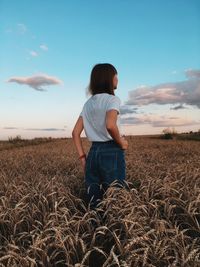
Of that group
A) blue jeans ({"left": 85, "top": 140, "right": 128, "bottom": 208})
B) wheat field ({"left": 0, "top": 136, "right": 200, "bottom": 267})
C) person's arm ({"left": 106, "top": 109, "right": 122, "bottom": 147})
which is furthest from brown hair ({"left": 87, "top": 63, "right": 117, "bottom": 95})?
wheat field ({"left": 0, "top": 136, "right": 200, "bottom": 267})

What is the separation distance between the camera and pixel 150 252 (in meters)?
3.26

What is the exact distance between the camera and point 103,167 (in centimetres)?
450

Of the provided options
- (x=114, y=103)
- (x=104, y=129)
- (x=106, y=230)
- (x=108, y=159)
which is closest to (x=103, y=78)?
(x=114, y=103)

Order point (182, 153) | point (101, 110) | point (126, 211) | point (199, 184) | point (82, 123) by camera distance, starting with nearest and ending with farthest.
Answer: point (126, 211), point (101, 110), point (82, 123), point (199, 184), point (182, 153)

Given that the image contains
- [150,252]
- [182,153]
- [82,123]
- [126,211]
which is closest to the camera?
[150,252]

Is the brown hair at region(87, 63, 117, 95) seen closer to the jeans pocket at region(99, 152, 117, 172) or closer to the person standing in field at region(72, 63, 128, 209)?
the person standing in field at region(72, 63, 128, 209)

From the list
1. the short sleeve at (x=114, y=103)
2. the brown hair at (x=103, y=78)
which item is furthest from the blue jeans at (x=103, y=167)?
the brown hair at (x=103, y=78)

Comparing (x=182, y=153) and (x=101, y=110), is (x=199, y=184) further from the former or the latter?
(x=182, y=153)

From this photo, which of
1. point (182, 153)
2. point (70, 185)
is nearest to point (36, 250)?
point (70, 185)

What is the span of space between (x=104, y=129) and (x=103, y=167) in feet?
1.25

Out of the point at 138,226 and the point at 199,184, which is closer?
the point at 138,226

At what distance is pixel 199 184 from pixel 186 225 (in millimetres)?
1562

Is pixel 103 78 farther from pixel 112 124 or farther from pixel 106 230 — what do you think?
pixel 106 230

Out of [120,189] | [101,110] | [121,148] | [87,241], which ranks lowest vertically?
[87,241]
